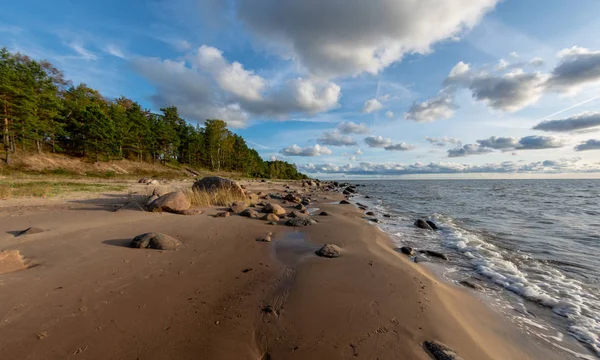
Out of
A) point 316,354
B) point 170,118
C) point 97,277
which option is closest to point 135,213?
point 97,277

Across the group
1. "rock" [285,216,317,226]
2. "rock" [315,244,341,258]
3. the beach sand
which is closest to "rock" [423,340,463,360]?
the beach sand

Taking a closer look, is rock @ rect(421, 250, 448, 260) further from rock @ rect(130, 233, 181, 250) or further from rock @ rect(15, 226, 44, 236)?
rock @ rect(15, 226, 44, 236)

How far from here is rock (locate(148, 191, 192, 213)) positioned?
1102 cm

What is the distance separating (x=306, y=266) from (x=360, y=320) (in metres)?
2.36

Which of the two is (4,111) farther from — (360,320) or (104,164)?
(360,320)

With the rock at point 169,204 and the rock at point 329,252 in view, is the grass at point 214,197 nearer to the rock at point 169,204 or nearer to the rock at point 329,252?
the rock at point 169,204

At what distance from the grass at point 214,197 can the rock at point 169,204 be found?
185 cm

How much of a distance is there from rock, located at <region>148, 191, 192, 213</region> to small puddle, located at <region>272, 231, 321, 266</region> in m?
5.73

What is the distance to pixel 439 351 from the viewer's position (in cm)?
320

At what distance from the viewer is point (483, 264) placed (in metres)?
7.52

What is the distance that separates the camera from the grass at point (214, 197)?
13617mm

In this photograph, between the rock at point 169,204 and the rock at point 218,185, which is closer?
the rock at point 169,204

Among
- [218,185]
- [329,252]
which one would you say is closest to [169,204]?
[218,185]

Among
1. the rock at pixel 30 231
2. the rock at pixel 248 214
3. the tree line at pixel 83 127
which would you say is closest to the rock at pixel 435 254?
the rock at pixel 248 214
